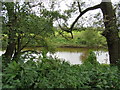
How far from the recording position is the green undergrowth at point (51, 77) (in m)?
1.48

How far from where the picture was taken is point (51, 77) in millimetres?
1607

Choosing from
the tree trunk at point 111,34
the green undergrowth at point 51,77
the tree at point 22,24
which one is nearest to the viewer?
the green undergrowth at point 51,77

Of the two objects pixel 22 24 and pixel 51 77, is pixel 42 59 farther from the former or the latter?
pixel 22 24

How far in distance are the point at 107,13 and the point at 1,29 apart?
88.8 inches

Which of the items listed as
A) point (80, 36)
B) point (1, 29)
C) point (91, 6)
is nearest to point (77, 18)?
point (91, 6)

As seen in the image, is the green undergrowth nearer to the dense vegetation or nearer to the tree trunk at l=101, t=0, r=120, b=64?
the dense vegetation

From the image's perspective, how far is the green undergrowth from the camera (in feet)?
4.85

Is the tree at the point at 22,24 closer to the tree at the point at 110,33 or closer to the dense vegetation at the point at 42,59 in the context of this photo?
the dense vegetation at the point at 42,59

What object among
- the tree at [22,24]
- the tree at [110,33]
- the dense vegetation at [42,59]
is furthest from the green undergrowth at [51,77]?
the tree at [110,33]

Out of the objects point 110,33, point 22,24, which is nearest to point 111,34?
point 110,33

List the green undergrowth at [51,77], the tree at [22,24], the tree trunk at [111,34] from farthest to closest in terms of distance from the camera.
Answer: the tree trunk at [111,34], the tree at [22,24], the green undergrowth at [51,77]

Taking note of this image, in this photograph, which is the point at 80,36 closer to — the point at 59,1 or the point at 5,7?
the point at 59,1

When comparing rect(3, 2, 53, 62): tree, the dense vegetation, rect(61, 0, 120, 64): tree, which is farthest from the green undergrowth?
rect(61, 0, 120, 64): tree

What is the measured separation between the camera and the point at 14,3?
2.16m
